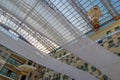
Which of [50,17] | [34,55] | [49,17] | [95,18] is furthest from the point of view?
[49,17]

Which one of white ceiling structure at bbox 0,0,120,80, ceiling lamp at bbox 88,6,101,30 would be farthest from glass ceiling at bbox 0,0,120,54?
ceiling lamp at bbox 88,6,101,30

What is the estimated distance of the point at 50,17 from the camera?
26875 millimetres

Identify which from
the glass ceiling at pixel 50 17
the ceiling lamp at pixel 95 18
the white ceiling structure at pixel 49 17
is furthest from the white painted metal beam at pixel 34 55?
the glass ceiling at pixel 50 17

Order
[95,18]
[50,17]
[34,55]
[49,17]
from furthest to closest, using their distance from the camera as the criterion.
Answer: [49,17] → [50,17] → [95,18] → [34,55]

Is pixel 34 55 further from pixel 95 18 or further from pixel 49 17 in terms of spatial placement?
pixel 49 17

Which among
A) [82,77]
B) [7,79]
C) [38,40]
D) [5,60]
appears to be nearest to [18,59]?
[5,60]

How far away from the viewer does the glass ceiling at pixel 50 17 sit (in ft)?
73.9

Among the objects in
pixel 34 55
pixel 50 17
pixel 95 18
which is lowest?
pixel 34 55

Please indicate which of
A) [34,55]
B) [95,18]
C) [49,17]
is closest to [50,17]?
[49,17]

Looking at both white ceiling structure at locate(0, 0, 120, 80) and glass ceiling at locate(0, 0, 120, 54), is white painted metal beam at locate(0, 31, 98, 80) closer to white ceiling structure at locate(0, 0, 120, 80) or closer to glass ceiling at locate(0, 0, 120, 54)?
white ceiling structure at locate(0, 0, 120, 80)

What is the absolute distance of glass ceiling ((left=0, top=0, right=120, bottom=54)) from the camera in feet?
73.9

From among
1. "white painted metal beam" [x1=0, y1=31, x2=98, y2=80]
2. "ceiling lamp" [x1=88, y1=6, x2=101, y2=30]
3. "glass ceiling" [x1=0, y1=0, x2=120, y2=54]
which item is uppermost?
"glass ceiling" [x1=0, y1=0, x2=120, y2=54]

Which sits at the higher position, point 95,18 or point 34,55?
point 95,18

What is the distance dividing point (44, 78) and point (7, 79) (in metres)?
8.24
